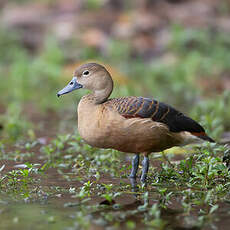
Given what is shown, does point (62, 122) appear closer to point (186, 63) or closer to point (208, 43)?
point (186, 63)

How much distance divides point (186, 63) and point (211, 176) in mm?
8200

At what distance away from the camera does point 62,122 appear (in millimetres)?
9688

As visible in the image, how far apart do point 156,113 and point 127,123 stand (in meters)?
0.35

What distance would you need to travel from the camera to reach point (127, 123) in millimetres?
5199

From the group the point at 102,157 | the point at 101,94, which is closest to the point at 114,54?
the point at 102,157

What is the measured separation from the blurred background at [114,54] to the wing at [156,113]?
1.49 m

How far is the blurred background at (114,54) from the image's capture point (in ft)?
32.9

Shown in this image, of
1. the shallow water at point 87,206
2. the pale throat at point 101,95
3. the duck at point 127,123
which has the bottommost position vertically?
the shallow water at point 87,206

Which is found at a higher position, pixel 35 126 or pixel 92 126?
pixel 92 126

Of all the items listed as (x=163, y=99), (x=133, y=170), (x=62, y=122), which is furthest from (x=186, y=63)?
(x=133, y=170)

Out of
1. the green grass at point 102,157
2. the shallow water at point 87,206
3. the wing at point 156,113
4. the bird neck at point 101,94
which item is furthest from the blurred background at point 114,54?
the shallow water at point 87,206

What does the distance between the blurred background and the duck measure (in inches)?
62.6

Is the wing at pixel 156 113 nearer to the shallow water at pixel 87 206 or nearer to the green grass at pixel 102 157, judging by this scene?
the green grass at pixel 102 157

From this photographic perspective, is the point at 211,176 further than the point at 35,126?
No
